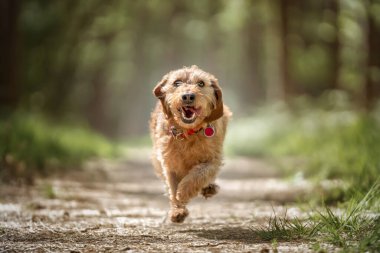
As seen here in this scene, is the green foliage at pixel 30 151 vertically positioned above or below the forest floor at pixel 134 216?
above

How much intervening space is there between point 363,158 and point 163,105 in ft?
9.70

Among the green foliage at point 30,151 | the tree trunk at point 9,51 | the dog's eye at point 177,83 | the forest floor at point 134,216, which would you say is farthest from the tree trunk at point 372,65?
the tree trunk at point 9,51

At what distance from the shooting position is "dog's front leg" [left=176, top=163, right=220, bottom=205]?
4.89 m

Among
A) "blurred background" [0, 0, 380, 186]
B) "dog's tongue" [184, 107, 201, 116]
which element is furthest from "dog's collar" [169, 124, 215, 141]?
"blurred background" [0, 0, 380, 186]

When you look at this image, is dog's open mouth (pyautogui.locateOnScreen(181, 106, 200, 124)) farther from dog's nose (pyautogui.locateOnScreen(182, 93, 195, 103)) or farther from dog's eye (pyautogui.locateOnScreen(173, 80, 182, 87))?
dog's eye (pyautogui.locateOnScreen(173, 80, 182, 87))

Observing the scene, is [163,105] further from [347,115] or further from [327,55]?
[327,55]

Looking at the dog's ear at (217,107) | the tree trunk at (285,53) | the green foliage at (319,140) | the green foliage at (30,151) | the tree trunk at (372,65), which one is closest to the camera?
the dog's ear at (217,107)

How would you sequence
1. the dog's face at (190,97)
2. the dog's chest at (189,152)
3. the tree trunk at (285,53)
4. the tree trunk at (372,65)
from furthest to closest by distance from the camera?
1. the tree trunk at (285,53)
2. the tree trunk at (372,65)
3. the dog's chest at (189,152)
4. the dog's face at (190,97)

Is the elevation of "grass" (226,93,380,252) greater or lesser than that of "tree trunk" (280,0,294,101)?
lesser

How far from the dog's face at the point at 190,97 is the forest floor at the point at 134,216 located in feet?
3.29

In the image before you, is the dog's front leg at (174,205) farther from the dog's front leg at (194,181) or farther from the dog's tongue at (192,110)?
the dog's tongue at (192,110)

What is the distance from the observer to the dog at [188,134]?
4.90 m

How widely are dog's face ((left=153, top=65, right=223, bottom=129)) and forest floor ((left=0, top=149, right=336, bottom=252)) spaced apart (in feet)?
3.29

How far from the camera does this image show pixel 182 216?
4.77 m
